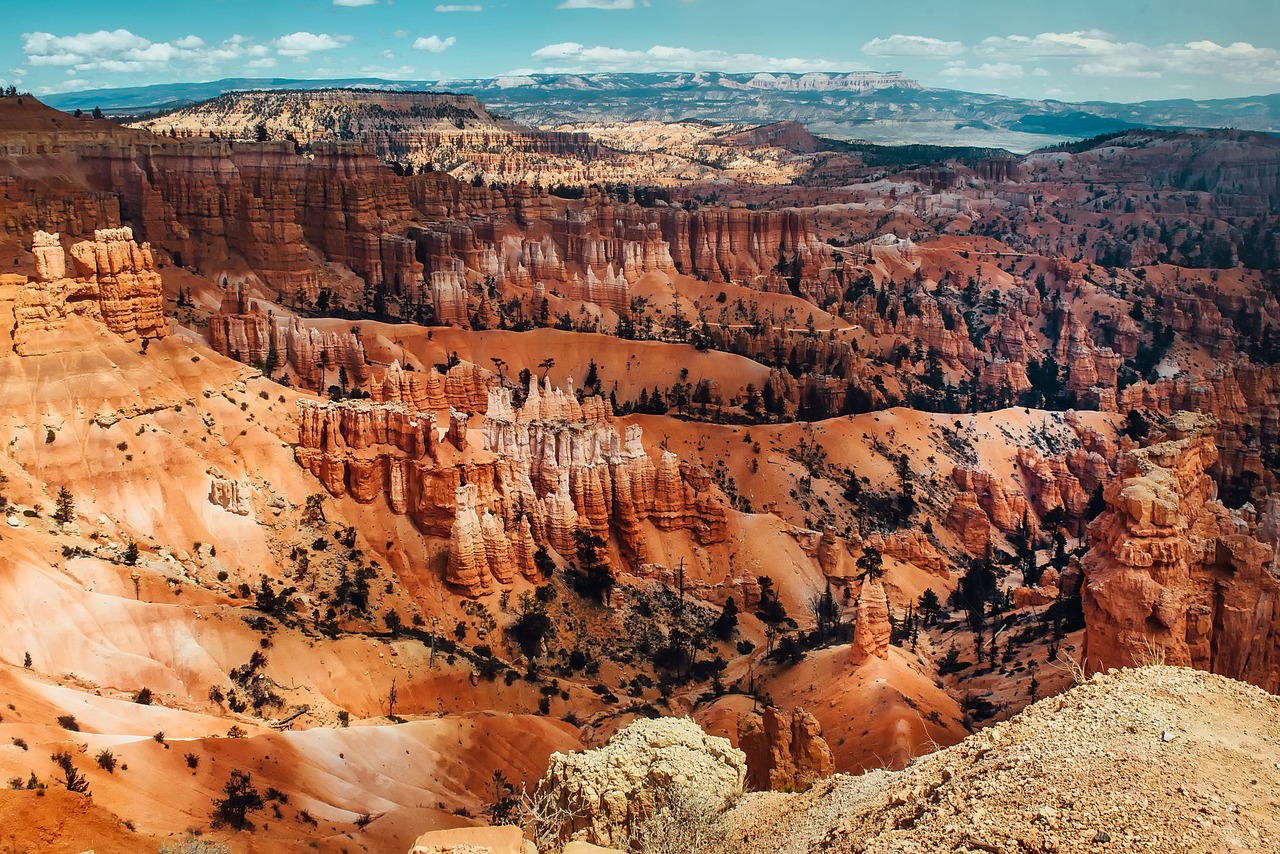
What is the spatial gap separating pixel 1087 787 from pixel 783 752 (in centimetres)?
1279

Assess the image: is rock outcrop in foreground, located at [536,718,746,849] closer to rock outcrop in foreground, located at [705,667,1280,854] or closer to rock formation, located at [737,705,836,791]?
rock outcrop in foreground, located at [705,667,1280,854]

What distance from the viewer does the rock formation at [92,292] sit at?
39.2m

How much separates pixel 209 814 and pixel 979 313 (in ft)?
329

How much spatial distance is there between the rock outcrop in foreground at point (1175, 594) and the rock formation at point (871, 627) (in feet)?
26.2

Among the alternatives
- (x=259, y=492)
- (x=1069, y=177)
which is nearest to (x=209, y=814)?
(x=259, y=492)

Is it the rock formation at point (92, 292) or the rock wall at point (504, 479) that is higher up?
the rock formation at point (92, 292)

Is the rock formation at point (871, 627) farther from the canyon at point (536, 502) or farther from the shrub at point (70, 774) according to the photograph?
the shrub at point (70, 774)

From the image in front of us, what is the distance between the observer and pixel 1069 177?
594 ft

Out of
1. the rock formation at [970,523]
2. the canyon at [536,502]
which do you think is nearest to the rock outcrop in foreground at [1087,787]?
the canyon at [536,502]

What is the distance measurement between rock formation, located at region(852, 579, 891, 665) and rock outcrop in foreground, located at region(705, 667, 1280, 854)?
18.9m

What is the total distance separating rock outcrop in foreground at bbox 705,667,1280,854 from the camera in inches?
490

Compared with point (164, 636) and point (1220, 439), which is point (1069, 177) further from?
point (164, 636)

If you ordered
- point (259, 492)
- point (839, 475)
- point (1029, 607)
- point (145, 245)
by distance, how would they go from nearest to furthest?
point (259, 492)
point (145, 245)
point (1029, 607)
point (839, 475)

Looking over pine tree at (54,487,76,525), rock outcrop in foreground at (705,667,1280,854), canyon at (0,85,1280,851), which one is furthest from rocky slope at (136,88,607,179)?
rock outcrop in foreground at (705,667,1280,854)
